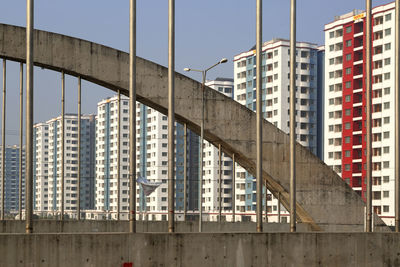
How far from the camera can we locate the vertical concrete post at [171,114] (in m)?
22.0

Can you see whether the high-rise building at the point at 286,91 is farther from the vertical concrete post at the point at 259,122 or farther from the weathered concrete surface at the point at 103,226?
the vertical concrete post at the point at 259,122

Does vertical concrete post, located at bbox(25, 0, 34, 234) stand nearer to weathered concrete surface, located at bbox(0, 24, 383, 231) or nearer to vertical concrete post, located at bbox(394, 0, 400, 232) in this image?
vertical concrete post, located at bbox(394, 0, 400, 232)

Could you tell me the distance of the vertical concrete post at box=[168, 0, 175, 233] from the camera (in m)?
22.0

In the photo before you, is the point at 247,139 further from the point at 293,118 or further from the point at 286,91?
the point at 286,91

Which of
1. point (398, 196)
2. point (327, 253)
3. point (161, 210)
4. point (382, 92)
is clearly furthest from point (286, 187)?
point (161, 210)

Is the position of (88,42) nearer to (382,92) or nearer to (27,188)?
(27,188)

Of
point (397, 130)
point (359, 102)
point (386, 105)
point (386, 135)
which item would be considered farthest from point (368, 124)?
point (359, 102)

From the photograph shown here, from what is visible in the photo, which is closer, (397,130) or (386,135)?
(397,130)

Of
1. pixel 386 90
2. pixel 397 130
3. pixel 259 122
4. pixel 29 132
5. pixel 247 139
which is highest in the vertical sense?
pixel 386 90

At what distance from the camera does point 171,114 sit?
23453 mm

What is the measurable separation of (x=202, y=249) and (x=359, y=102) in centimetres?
10433

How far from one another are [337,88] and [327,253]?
353 ft

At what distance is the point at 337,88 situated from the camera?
127562mm

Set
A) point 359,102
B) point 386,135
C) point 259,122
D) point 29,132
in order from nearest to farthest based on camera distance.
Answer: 1. point 29,132
2. point 259,122
3. point 386,135
4. point 359,102
